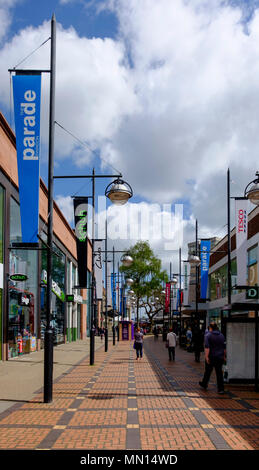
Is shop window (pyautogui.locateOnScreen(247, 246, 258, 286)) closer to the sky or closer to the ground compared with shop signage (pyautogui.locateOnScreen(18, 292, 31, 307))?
closer to the sky

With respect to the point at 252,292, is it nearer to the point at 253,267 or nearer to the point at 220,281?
the point at 253,267

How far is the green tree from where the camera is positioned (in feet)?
267

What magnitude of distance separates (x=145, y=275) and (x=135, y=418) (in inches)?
2896

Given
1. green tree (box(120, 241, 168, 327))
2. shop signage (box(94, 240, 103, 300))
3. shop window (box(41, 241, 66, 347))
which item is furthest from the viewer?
green tree (box(120, 241, 168, 327))

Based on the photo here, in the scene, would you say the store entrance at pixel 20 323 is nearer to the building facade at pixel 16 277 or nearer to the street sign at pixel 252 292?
the building facade at pixel 16 277

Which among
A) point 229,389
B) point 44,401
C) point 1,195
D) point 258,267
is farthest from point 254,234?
point 44,401

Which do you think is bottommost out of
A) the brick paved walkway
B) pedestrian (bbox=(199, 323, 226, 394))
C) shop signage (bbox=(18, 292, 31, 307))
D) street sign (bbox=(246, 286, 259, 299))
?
the brick paved walkway

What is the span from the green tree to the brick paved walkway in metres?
66.9

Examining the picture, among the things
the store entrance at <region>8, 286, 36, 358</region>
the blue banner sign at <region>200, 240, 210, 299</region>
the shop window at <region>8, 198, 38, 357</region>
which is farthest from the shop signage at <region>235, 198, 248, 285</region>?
the store entrance at <region>8, 286, 36, 358</region>

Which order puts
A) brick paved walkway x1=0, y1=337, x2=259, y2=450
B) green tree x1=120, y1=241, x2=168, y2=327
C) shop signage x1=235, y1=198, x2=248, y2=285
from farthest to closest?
green tree x1=120, y1=241, x2=168, y2=327 → shop signage x1=235, y1=198, x2=248, y2=285 → brick paved walkway x1=0, y1=337, x2=259, y2=450

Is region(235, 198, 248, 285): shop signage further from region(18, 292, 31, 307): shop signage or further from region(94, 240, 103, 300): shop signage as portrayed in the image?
region(18, 292, 31, 307): shop signage

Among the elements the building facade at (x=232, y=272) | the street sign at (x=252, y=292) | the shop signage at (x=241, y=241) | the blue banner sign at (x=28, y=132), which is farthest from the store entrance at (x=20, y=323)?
the street sign at (x=252, y=292)
